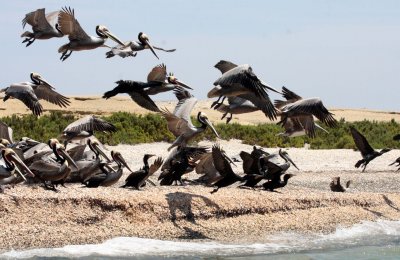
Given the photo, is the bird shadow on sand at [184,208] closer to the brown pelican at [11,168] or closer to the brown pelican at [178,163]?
the brown pelican at [178,163]

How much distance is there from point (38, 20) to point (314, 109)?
183 inches

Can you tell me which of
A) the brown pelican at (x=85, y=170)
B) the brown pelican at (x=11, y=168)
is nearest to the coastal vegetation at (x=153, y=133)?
the brown pelican at (x=85, y=170)

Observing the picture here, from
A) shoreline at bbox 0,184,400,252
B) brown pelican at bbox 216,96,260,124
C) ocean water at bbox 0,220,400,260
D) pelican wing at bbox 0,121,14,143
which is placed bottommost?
ocean water at bbox 0,220,400,260

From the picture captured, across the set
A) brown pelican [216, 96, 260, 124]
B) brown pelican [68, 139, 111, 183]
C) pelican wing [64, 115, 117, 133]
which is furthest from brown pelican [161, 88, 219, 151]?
pelican wing [64, 115, 117, 133]

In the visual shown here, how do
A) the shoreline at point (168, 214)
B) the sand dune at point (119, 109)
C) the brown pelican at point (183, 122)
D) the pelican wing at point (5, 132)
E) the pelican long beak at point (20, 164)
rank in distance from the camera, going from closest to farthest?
the shoreline at point (168, 214)
the pelican long beak at point (20, 164)
the brown pelican at point (183, 122)
the pelican wing at point (5, 132)
the sand dune at point (119, 109)

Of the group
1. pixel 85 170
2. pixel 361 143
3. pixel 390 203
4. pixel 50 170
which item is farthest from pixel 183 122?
pixel 361 143

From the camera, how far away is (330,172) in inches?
793

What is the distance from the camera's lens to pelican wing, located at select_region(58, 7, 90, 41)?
581 inches

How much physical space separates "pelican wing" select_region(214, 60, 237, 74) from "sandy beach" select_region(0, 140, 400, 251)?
197 centimetres

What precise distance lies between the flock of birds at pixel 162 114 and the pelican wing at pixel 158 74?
2cm

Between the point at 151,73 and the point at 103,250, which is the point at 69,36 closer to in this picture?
the point at 151,73

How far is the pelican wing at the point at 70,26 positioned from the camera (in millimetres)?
14750

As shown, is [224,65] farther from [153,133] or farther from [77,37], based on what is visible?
[153,133]

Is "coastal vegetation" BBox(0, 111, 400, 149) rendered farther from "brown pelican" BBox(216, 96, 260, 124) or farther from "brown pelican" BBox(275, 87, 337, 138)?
"brown pelican" BBox(216, 96, 260, 124)
